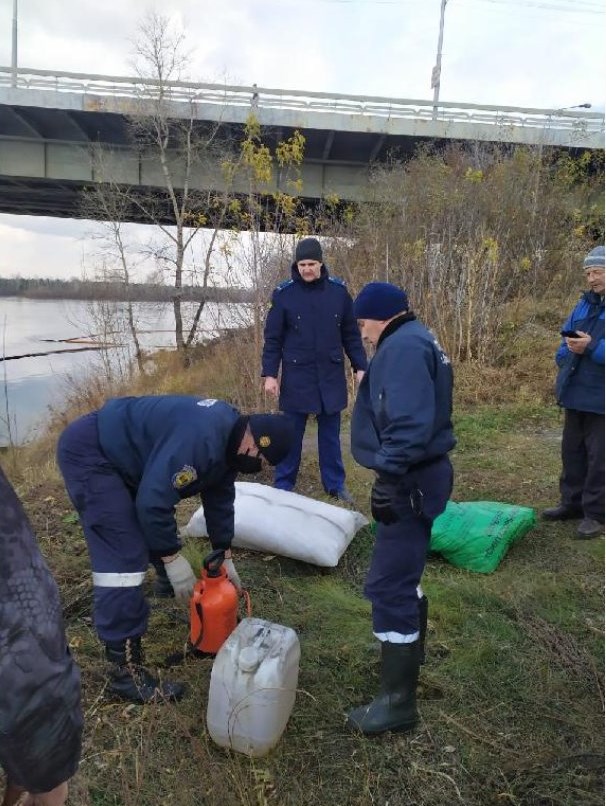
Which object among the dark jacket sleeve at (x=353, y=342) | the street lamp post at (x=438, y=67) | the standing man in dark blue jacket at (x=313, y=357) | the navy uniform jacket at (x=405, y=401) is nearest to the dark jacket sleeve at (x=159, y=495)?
the navy uniform jacket at (x=405, y=401)

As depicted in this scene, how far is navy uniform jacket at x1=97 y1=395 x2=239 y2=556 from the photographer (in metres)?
2.37

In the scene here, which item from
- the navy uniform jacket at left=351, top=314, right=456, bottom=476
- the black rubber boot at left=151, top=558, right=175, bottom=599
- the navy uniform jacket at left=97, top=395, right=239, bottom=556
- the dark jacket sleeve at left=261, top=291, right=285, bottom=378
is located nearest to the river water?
the dark jacket sleeve at left=261, top=291, right=285, bottom=378

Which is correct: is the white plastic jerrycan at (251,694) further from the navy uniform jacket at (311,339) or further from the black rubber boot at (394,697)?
the navy uniform jacket at (311,339)

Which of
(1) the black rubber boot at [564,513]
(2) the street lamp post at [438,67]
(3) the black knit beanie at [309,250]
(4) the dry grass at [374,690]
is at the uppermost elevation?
(2) the street lamp post at [438,67]

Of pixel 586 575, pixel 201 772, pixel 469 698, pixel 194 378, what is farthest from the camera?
pixel 194 378

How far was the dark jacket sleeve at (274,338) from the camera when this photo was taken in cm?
481

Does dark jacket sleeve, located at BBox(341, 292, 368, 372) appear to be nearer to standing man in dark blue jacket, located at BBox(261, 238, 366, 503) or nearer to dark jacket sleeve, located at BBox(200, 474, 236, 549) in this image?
standing man in dark blue jacket, located at BBox(261, 238, 366, 503)

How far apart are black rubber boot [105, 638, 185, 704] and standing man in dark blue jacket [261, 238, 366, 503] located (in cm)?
232

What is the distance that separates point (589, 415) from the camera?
4242 millimetres

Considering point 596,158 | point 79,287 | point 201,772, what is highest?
point 596,158

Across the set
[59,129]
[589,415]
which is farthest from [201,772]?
[59,129]

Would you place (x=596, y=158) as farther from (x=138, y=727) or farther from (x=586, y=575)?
(x=138, y=727)

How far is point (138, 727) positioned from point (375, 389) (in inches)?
62.8

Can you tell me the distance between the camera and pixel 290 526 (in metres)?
3.56
